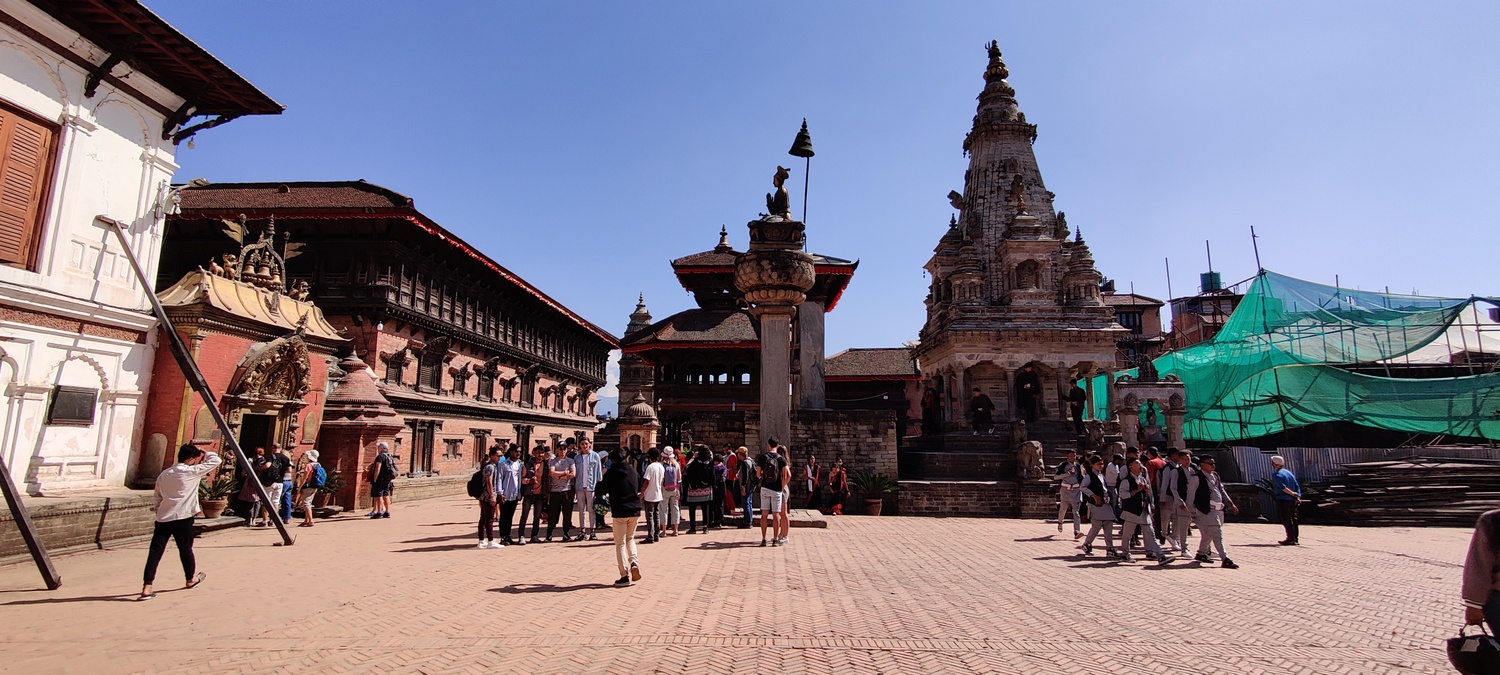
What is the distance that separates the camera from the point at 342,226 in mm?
20812

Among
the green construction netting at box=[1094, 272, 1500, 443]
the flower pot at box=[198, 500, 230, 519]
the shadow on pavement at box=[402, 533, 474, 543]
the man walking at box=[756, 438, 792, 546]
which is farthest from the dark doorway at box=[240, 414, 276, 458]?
the green construction netting at box=[1094, 272, 1500, 443]

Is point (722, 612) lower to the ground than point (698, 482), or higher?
lower

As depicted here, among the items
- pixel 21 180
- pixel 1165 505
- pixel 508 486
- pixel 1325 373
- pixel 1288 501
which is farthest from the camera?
pixel 1325 373

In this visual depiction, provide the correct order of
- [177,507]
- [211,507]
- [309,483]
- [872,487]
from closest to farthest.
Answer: [177,507], [211,507], [309,483], [872,487]

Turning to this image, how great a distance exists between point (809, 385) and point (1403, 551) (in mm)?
11088

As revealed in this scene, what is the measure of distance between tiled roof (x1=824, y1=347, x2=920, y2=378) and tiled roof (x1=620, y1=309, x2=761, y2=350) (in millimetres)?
8080

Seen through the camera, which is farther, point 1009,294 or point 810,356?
point 1009,294

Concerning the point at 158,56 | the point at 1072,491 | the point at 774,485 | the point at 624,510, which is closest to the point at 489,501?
the point at 624,510

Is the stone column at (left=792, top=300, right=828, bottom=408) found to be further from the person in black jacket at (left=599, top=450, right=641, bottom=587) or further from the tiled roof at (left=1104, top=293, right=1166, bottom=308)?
the tiled roof at (left=1104, top=293, right=1166, bottom=308)

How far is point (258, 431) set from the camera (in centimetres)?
1298

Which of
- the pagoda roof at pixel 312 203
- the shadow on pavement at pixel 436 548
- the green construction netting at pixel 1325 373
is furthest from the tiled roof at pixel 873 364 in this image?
the shadow on pavement at pixel 436 548

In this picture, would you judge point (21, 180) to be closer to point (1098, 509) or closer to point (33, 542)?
point (33, 542)

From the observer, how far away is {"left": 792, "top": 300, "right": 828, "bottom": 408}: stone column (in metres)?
16.9

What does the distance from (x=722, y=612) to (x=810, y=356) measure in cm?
1186
